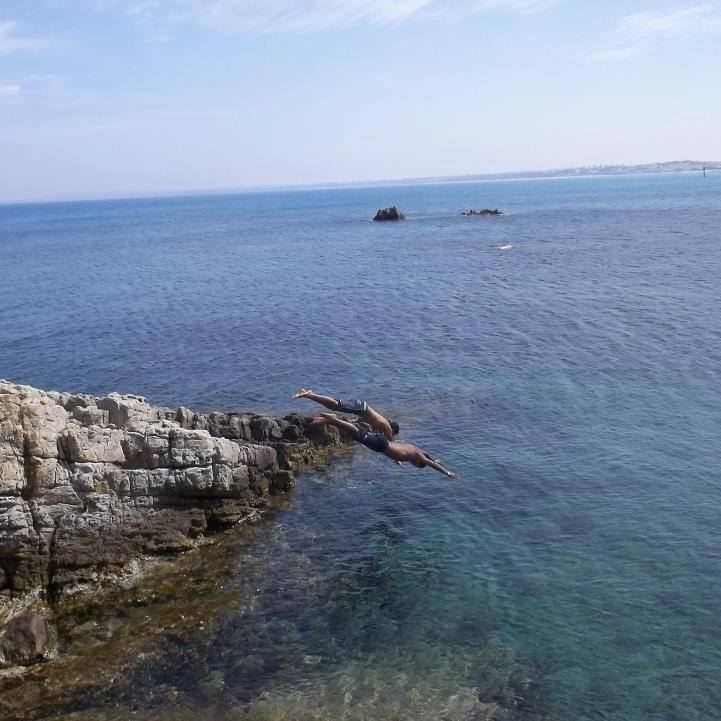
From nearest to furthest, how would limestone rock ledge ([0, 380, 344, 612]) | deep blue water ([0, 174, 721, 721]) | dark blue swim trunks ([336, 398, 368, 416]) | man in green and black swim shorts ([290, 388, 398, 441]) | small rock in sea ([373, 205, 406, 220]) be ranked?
deep blue water ([0, 174, 721, 721]), limestone rock ledge ([0, 380, 344, 612]), man in green and black swim shorts ([290, 388, 398, 441]), dark blue swim trunks ([336, 398, 368, 416]), small rock in sea ([373, 205, 406, 220])

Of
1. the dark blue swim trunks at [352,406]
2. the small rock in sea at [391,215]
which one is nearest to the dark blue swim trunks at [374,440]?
the dark blue swim trunks at [352,406]

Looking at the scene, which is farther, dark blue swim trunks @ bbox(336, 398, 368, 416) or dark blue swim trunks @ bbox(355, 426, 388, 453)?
dark blue swim trunks @ bbox(355, 426, 388, 453)

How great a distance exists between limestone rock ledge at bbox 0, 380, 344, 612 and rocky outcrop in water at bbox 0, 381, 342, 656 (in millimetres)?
32

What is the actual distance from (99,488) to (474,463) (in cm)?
1485

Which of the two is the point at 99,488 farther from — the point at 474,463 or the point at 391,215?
the point at 391,215

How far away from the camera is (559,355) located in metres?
43.7

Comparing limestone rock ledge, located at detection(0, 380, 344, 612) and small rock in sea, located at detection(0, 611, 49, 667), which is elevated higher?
limestone rock ledge, located at detection(0, 380, 344, 612)

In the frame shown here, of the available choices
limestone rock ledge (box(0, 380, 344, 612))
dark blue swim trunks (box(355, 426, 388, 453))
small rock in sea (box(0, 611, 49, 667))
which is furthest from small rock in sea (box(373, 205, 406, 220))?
small rock in sea (box(0, 611, 49, 667))

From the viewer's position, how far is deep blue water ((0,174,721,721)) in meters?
18.7

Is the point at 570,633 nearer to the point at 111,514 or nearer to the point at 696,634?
the point at 696,634

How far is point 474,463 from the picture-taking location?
30.4 m

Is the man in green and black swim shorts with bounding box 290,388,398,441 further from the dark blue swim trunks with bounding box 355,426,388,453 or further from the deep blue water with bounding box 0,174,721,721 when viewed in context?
the deep blue water with bounding box 0,174,721,721

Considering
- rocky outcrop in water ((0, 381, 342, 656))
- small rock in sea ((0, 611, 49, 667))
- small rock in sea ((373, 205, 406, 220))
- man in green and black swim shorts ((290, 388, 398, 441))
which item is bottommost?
small rock in sea ((0, 611, 49, 667))

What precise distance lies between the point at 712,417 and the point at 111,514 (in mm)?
25501
